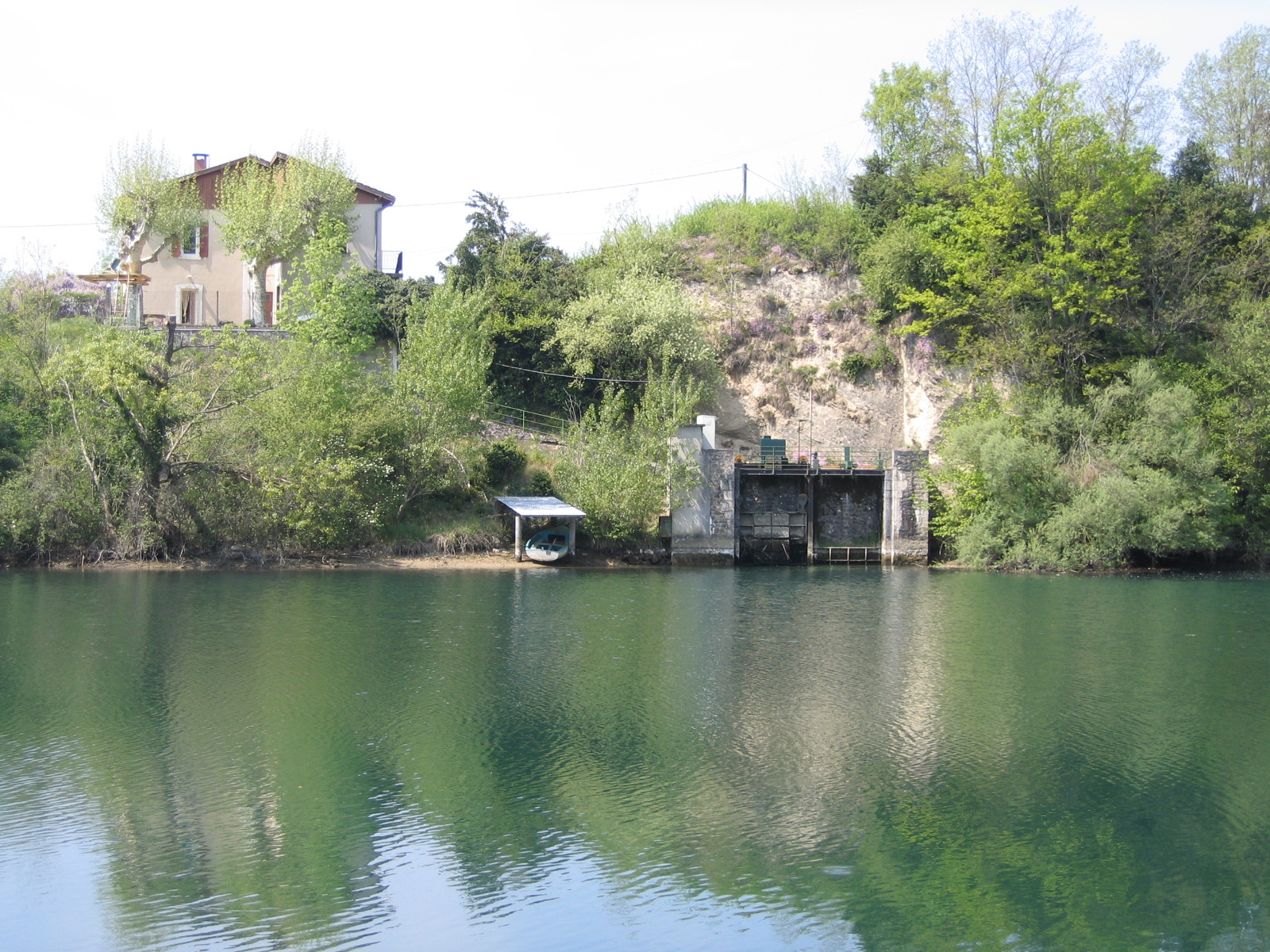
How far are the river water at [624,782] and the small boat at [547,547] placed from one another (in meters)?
11.7

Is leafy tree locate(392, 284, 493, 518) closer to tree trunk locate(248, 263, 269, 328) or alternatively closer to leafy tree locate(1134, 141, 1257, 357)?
tree trunk locate(248, 263, 269, 328)

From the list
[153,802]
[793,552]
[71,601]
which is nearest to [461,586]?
[71,601]

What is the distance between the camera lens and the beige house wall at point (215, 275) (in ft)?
173

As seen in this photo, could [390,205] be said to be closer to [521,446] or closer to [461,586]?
[521,446]

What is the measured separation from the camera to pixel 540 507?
41.4 metres

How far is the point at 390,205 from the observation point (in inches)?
2163

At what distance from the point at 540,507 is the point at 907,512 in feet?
50.2

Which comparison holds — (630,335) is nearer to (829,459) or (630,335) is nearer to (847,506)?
(829,459)


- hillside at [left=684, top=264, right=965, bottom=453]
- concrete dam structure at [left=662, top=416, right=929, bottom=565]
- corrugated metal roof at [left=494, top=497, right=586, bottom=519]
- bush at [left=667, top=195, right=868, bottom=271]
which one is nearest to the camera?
corrugated metal roof at [left=494, top=497, right=586, bottom=519]

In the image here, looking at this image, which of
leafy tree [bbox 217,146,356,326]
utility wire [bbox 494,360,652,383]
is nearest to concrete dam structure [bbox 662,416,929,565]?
utility wire [bbox 494,360,652,383]

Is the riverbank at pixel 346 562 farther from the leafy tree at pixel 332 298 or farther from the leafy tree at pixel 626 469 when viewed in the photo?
the leafy tree at pixel 332 298

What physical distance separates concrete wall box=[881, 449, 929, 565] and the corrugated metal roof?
13143 millimetres

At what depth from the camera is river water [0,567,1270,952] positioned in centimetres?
1198

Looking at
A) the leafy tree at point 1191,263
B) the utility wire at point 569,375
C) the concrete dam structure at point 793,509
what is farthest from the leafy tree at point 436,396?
the leafy tree at point 1191,263
